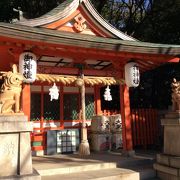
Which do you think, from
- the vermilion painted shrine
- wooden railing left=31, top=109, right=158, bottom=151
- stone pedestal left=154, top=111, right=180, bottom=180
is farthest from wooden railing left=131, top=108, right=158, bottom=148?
stone pedestal left=154, top=111, right=180, bottom=180

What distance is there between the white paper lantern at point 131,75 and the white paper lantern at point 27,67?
379 centimetres

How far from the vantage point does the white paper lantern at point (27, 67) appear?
8.98 m

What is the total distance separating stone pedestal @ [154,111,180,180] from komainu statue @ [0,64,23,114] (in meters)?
4.65

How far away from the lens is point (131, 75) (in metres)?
10.7

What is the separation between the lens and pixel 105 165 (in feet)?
29.6

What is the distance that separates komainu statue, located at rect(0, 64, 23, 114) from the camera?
20.8 feet

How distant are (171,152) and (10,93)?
5.12 m

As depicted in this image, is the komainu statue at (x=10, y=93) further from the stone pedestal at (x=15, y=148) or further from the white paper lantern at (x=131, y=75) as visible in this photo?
the white paper lantern at (x=131, y=75)

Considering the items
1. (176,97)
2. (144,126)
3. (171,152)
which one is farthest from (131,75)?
(144,126)

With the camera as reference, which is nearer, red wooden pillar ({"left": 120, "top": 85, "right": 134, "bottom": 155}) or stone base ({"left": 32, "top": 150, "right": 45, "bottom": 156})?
red wooden pillar ({"left": 120, "top": 85, "right": 134, "bottom": 155})

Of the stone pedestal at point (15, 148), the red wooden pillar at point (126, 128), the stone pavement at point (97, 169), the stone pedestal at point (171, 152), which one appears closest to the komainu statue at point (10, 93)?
the stone pedestal at point (15, 148)

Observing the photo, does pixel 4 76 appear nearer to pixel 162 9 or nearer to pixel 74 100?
pixel 74 100

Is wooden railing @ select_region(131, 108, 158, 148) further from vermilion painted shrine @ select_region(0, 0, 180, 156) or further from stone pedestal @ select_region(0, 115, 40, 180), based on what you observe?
stone pedestal @ select_region(0, 115, 40, 180)

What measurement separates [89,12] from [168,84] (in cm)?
934
